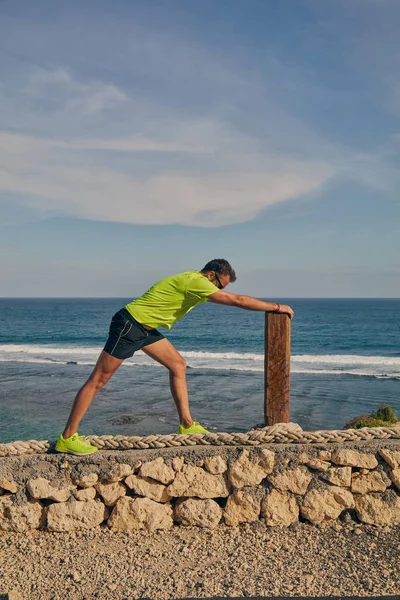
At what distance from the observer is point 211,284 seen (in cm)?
427

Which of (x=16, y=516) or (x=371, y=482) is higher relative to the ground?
(x=371, y=482)

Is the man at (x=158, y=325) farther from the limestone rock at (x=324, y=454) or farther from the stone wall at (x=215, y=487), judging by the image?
the limestone rock at (x=324, y=454)

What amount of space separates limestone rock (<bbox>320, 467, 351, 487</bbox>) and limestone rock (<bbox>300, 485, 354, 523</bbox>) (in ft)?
0.17

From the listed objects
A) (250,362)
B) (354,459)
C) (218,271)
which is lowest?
(250,362)

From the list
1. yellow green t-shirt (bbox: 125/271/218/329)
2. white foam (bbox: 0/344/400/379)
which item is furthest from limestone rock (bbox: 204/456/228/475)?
white foam (bbox: 0/344/400/379)

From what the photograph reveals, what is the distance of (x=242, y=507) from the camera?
4.04m

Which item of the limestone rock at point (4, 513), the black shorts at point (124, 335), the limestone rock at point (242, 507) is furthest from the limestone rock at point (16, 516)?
the limestone rock at point (242, 507)

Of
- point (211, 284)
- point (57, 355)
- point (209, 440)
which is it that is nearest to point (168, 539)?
point (209, 440)

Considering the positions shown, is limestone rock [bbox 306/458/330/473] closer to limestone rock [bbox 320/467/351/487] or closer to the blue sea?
limestone rock [bbox 320/467/351/487]

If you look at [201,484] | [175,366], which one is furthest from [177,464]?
[175,366]

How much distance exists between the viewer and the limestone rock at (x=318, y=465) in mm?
4043

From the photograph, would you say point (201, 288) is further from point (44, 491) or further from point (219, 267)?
point (44, 491)

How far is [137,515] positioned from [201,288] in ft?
6.18

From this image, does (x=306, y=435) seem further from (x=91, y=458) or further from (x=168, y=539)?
(x=91, y=458)
